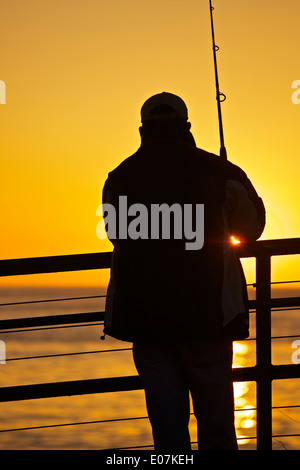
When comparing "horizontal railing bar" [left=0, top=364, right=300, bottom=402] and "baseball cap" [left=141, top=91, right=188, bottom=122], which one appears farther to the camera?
"horizontal railing bar" [left=0, top=364, right=300, bottom=402]

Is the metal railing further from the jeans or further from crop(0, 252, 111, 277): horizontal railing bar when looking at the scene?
the jeans

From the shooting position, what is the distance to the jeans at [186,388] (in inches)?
124

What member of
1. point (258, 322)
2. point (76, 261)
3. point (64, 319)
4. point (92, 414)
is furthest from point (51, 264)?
point (92, 414)

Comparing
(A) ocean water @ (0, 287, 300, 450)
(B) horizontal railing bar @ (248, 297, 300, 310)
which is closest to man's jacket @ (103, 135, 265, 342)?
(B) horizontal railing bar @ (248, 297, 300, 310)

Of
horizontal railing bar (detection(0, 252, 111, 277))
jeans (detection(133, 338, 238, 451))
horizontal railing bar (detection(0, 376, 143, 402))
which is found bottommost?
jeans (detection(133, 338, 238, 451))

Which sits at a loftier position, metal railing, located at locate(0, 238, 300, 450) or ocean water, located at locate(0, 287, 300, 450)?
ocean water, located at locate(0, 287, 300, 450)

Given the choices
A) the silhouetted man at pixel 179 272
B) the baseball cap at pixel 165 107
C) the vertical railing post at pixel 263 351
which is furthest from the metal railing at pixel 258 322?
the baseball cap at pixel 165 107

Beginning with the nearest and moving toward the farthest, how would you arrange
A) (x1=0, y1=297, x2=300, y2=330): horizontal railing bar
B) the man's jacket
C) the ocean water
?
1. the man's jacket
2. (x1=0, y1=297, x2=300, y2=330): horizontal railing bar
3. the ocean water

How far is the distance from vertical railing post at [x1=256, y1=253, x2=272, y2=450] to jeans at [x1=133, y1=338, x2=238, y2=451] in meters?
0.74

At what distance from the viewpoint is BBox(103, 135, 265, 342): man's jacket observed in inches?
122

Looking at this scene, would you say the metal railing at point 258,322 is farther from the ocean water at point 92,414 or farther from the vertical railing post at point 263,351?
the ocean water at point 92,414

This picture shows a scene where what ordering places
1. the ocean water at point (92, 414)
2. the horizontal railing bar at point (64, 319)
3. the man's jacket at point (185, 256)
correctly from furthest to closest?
the ocean water at point (92, 414) → the horizontal railing bar at point (64, 319) → the man's jacket at point (185, 256)

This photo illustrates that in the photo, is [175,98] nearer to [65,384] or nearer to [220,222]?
[220,222]

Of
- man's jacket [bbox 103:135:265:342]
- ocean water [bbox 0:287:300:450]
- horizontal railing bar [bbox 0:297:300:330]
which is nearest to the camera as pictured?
man's jacket [bbox 103:135:265:342]
